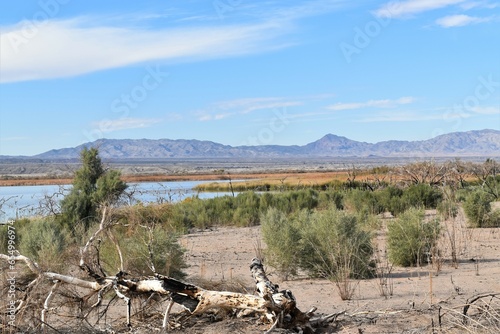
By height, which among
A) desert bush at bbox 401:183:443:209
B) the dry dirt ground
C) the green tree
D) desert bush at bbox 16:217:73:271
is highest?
the green tree

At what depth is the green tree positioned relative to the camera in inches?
804

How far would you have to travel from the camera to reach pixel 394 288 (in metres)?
11.7

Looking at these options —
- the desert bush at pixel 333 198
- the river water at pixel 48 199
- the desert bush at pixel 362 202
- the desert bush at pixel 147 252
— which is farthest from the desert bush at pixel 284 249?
the desert bush at pixel 333 198

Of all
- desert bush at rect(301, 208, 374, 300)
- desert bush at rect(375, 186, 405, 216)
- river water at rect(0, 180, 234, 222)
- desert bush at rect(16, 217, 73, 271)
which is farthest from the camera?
desert bush at rect(375, 186, 405, 216)

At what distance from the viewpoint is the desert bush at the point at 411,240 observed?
46.9 ft

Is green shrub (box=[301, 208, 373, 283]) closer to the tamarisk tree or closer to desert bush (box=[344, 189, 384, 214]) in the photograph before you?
the tamarisk tree

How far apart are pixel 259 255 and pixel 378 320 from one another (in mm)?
5903

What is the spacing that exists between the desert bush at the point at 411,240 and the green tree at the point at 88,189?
862cm

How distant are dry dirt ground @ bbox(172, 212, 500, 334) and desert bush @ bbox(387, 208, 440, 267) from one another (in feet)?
1.35

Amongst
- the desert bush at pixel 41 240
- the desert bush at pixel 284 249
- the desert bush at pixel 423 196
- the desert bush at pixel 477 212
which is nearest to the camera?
the desert bush at pixel 284 249

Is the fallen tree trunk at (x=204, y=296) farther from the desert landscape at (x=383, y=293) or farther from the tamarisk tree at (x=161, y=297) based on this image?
the desert landscape at (x=383, y=293)

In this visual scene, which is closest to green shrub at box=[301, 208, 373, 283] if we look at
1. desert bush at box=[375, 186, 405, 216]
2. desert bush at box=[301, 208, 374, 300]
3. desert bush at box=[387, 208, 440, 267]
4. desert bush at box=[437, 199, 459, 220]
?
desert bush at box=[301, 208, 374, 300]

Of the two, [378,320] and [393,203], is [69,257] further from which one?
[393,203]

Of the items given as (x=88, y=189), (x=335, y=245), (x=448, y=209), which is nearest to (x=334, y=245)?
(x=335, y=245)
